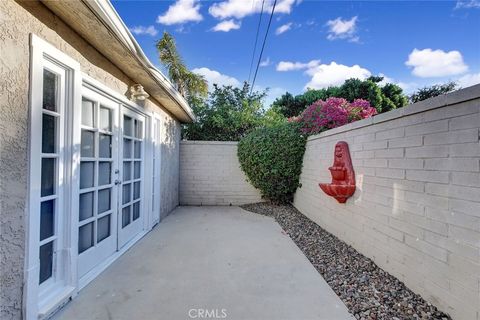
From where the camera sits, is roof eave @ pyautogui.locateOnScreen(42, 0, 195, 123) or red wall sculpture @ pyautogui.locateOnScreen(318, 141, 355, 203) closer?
roof eave @ pyautogui.locateOnScreen(42, 0, 195, 123)

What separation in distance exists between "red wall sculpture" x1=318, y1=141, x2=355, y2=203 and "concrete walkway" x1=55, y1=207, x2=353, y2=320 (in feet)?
4.00

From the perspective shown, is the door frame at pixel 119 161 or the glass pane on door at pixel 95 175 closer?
the door frame at pixel 119 161

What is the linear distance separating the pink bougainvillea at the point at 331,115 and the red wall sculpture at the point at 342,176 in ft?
6.73

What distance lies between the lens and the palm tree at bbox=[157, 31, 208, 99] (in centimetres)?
1251

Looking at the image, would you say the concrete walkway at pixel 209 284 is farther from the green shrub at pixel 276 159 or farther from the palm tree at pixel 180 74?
the palm tree at pixel 180 74

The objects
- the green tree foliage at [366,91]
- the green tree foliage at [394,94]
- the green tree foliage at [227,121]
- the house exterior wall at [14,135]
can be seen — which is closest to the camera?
the house exterior wall at [14,135]

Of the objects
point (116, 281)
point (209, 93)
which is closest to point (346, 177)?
point (116, 281)

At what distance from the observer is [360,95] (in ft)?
54.9

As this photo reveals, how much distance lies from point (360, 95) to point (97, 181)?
56.9 ft

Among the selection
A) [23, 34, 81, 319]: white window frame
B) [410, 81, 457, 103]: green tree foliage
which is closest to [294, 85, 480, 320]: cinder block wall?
[23, 34, 81, 319]: white window frame

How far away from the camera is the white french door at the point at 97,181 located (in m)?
3.05

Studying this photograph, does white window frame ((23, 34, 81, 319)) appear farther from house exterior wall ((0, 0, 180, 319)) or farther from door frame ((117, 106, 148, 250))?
door frame ((117, 106, 148, 250))

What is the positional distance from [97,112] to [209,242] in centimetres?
283

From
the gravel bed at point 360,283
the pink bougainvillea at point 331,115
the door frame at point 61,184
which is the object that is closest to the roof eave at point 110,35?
the door frame at point 61,184
